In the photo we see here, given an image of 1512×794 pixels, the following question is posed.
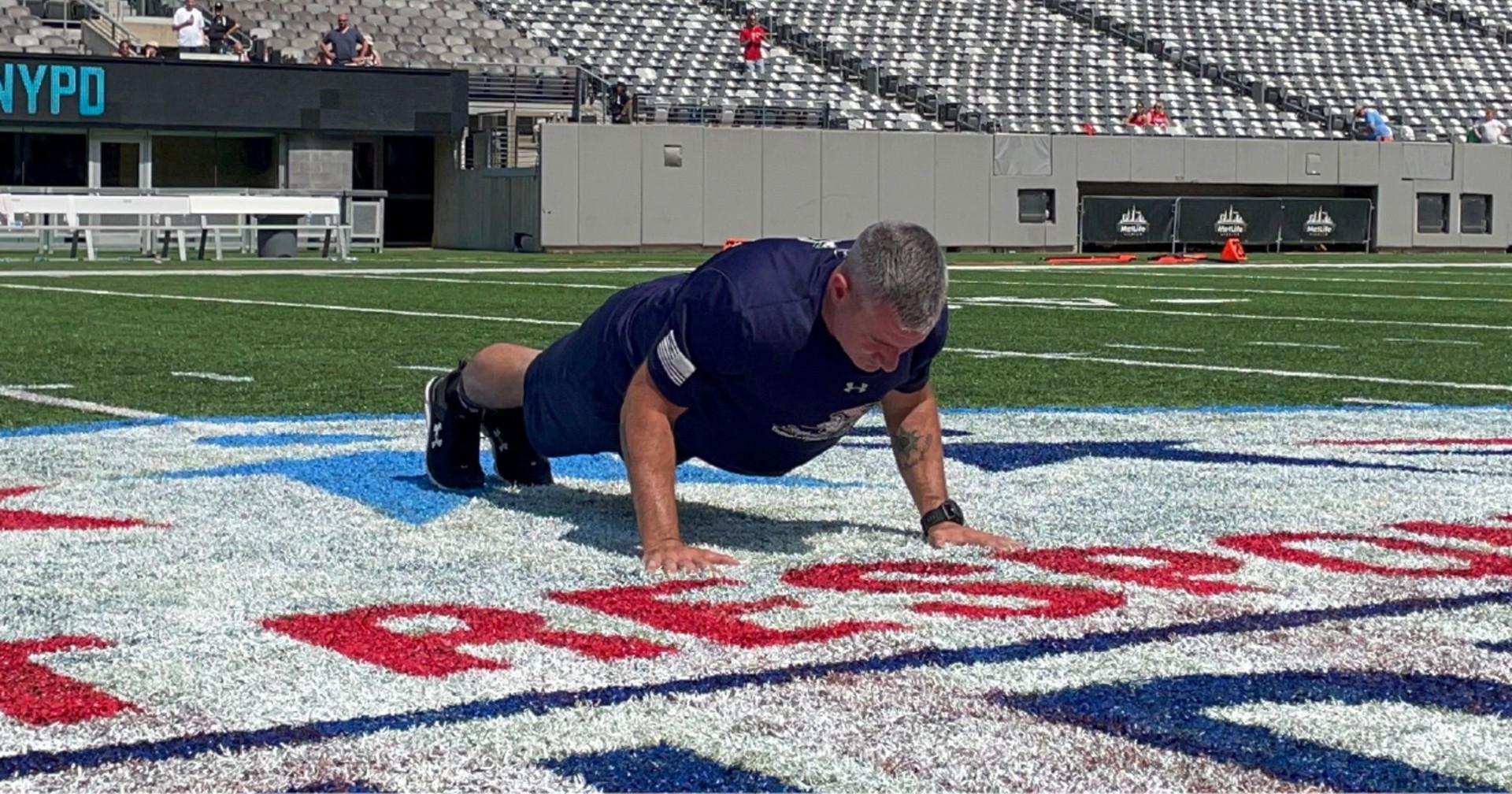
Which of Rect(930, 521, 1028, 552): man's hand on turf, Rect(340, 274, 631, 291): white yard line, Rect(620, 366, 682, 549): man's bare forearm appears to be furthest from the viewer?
Rect(340, 274, 631, 291): white yard line

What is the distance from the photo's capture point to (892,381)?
4.60m

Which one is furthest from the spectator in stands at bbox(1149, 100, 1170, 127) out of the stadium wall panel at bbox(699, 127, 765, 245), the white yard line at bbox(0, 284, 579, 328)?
the white yard line at bbox(0, 284, 579, 328)

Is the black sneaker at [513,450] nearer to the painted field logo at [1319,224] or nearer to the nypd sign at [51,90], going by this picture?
the nypd sign at [51,90]

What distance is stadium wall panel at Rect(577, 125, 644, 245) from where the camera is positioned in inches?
1291

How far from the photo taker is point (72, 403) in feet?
26.9

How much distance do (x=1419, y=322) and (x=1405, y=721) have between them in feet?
40.3

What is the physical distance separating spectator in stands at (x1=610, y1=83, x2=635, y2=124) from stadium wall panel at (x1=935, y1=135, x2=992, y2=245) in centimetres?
494

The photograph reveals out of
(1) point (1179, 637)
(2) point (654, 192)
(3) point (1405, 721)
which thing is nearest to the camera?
(3) point (1405, 721)

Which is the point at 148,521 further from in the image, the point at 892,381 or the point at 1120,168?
the point at 1120,168

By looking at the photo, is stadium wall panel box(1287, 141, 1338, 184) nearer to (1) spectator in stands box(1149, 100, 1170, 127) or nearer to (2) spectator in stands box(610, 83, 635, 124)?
(1) spectator in stands box(1149, 100, 1170, 127)

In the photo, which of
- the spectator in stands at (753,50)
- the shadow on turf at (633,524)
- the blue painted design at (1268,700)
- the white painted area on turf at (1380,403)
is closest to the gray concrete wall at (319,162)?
the spectator in stands at (753,50)

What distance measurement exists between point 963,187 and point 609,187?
591 centimetres

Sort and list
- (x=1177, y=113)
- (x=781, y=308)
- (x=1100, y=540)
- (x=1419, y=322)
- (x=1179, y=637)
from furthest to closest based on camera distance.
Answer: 1. (x=1177, y=113)
2. (x=1419, y=322)
3. (x=1100, y=540)
4. (x=781, y=308)
5. (x=1179, y=637)

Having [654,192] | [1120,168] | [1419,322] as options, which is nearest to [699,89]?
[654,192]
